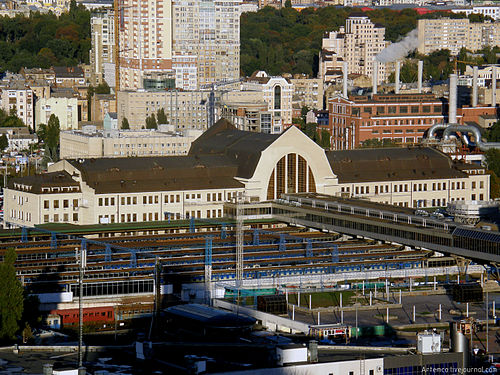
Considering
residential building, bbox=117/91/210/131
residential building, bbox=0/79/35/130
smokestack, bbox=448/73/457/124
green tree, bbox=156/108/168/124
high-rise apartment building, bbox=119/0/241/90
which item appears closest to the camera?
smokestack, bbox=448/73/457/124

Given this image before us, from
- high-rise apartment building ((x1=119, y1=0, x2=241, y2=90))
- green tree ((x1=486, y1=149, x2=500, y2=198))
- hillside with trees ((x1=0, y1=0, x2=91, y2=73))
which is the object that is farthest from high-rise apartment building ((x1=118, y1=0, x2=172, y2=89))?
green tree ((x1=486, y1=149, x2=500, y2=198))

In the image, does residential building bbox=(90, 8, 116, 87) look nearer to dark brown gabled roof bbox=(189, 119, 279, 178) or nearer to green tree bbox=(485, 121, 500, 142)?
green tree bbox=(485, 121, 500, 142)

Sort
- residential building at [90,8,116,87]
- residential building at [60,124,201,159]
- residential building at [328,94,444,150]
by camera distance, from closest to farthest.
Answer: residential building at [60,124,201,159] < residential building at [328,94,444,150] < residential building at [90,8,116,87]

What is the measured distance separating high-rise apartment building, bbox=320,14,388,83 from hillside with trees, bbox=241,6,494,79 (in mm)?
2085

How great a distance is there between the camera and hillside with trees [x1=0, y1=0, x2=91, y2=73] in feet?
415

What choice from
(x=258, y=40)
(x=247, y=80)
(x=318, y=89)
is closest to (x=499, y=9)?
(x=258, y=40)

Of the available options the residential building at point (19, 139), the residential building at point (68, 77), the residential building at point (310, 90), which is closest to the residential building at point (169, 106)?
the residential building at point (19, 139)

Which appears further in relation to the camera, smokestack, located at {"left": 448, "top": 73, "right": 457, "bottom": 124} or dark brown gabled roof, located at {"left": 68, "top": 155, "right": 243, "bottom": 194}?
smokestack, located at {"left": 448, "top": 73, "right": 457, "bottom": 124}

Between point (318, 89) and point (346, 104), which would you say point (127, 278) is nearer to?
point (346, 104)

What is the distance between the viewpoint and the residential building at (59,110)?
100 m

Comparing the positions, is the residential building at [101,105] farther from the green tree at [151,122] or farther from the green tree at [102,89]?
the green tree at [151,122]

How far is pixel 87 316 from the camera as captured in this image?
4297 centimetres

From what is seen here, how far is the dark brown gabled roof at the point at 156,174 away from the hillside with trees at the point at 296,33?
219 feet

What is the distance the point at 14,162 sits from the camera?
8381 centimetres
